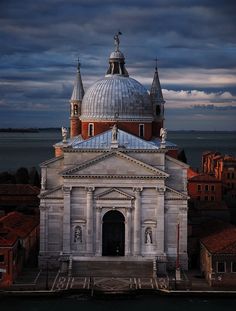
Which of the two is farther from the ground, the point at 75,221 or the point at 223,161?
the point at 223,161

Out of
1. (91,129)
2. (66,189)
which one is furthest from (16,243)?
(91,129)

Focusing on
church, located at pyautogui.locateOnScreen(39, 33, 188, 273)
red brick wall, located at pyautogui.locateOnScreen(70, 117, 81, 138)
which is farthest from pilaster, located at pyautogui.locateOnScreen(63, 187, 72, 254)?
red brick wall, located at pyautogui.locateOnScreen(70, 117, 81, 138)

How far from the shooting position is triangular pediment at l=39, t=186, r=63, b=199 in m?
42.1

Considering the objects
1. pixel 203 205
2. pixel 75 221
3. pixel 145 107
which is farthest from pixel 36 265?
pixel 203 205

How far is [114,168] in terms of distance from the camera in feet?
136

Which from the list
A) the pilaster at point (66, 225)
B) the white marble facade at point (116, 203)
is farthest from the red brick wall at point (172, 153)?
the pilaster at point (66, 225)

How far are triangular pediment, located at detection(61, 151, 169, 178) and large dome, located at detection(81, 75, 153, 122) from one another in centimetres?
657

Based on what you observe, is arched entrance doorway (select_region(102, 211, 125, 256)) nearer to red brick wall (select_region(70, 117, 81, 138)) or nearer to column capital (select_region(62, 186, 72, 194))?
column capital (select_region(62, 186, 72, 194))

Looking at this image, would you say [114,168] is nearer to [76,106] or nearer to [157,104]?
[157,104]

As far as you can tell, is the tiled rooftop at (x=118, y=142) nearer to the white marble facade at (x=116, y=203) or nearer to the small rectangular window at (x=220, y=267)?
the white marble facade at (x=116, y=203)

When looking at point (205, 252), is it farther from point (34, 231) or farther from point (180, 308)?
point (34, 231)

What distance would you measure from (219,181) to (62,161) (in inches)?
1289

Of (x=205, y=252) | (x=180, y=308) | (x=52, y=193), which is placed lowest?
(x=180, y=308)

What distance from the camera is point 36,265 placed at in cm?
4309
